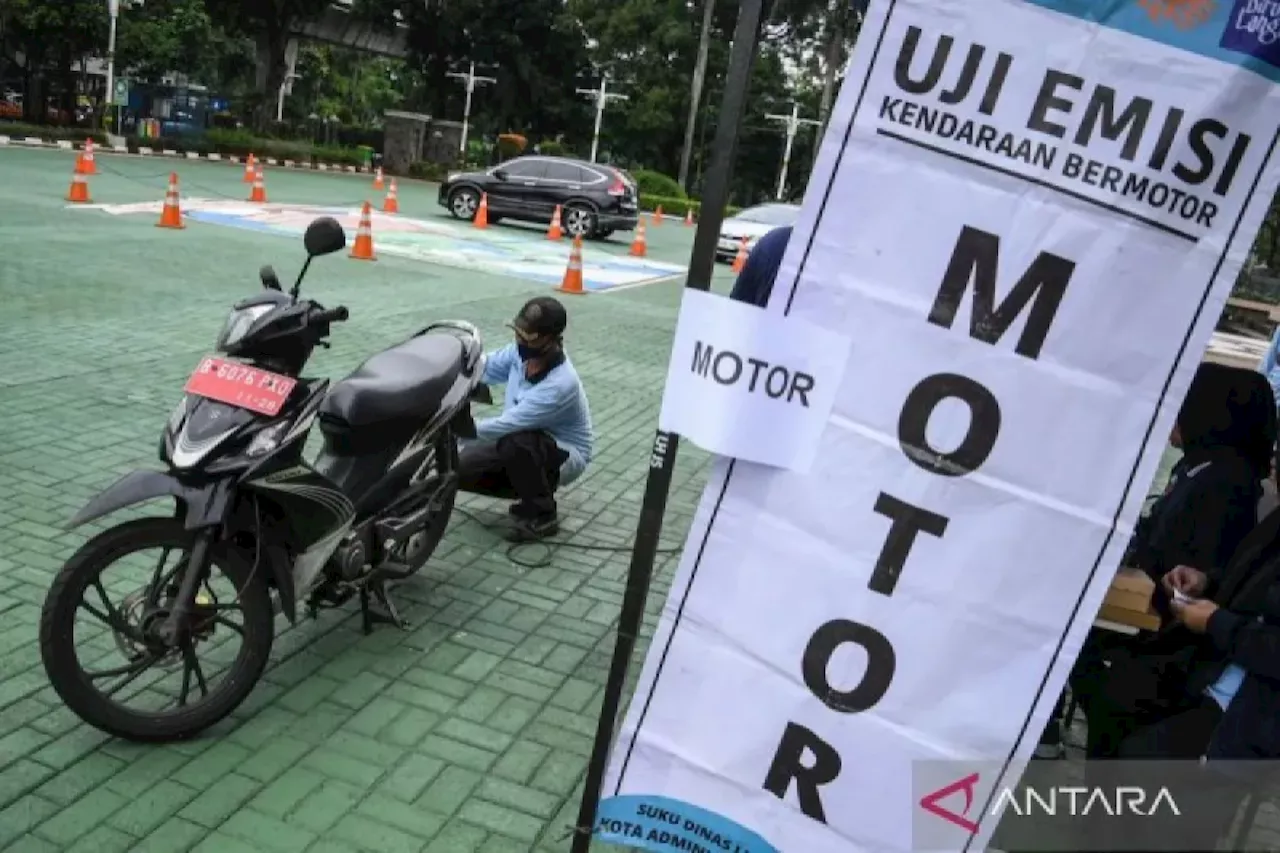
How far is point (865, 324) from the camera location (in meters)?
2.02

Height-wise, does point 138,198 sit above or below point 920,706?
below

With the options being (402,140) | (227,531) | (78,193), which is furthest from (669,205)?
(227,531)

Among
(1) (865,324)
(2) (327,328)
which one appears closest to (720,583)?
(1) (865,324)

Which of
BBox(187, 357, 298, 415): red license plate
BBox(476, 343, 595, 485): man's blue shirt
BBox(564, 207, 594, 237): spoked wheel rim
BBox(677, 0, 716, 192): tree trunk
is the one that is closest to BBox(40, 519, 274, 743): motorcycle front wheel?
BBox(187, 357, 298, 415): red license plate

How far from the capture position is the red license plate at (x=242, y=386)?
10.3ft

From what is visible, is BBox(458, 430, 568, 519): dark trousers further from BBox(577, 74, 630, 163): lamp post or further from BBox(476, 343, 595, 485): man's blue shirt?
BBox(577, 74, 630, 163): lamp post

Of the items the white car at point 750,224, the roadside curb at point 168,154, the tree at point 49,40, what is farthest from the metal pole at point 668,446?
the tree at point 49,40

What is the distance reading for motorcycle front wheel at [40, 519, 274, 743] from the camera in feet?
9.91

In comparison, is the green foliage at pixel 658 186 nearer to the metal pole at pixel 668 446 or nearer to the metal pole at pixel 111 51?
the metal pole at pixel 111 51

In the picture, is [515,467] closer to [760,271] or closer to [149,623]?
[760,271]

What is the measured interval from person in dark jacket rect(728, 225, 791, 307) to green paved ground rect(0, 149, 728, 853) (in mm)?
1450

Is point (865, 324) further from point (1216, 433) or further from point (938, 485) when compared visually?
point (1216, 433)

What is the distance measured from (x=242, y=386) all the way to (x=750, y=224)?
18.8 m

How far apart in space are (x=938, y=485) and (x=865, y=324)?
32 centimetres
